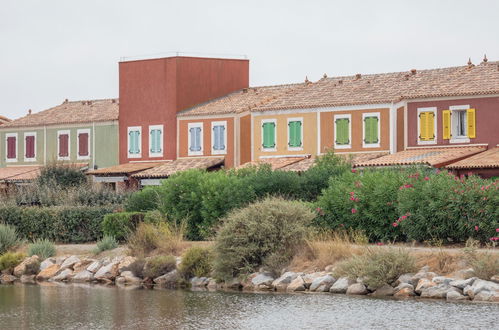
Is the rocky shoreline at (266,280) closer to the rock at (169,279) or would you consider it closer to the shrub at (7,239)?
the rock at (169,279)

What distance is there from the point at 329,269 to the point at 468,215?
4.55 m

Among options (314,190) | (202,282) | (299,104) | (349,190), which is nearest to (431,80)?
(299,104)

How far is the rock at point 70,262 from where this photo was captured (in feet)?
122

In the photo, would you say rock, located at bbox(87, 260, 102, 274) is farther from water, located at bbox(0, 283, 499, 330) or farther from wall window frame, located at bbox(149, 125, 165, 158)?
wall window frame, located at bbox(149, 125, 165, 158)

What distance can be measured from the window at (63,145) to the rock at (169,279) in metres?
33.1

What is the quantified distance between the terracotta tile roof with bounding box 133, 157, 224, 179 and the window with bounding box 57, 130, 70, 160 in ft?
28.0

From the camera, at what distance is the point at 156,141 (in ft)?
202

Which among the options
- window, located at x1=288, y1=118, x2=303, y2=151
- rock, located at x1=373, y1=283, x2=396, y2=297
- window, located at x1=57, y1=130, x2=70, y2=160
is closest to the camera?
rock, located at x1=373, y1=283, x2=396, y2=297

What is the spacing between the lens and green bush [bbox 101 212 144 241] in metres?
40.5

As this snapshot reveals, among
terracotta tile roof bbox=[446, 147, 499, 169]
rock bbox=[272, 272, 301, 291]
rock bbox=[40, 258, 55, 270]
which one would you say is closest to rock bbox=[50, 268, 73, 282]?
rock bbox=[40, 258, 55, 270]

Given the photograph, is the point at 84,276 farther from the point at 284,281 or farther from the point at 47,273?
the point at 284,281

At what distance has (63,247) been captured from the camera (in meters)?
41.1

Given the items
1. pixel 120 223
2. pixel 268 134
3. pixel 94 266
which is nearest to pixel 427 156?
pixel 268 134

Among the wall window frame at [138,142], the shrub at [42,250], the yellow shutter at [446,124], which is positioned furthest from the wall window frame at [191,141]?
the shrub at [42,250]
